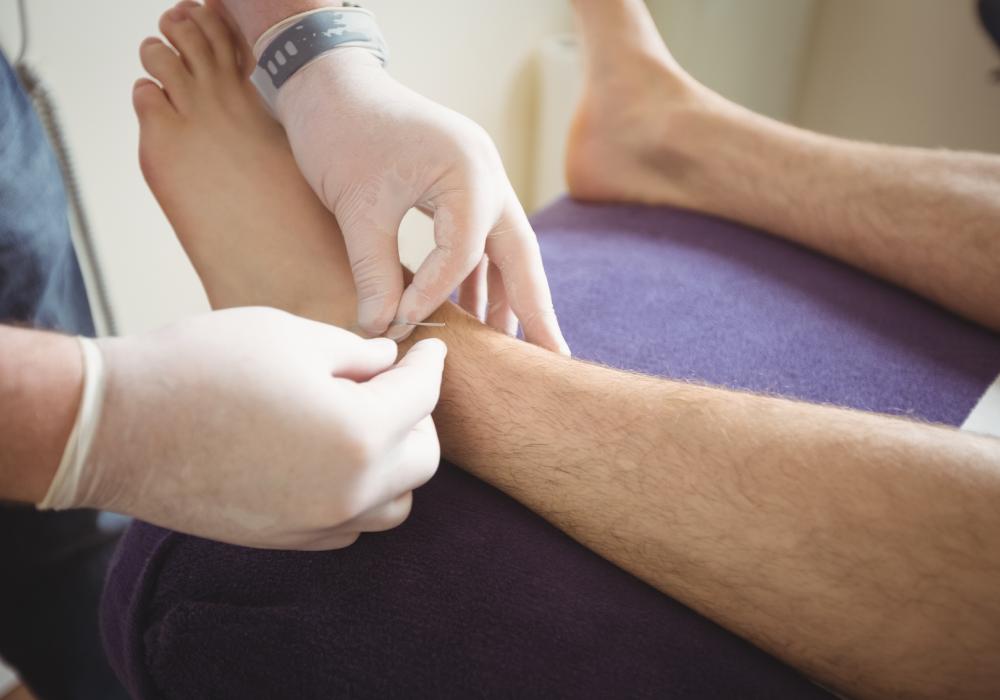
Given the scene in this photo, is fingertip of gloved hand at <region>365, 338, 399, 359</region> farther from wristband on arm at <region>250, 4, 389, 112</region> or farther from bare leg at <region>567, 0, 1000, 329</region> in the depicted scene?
bare leg at <region>567, 0, 1000, 329</region>

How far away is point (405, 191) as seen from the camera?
65 centimetres

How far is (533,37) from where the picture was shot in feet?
5.87

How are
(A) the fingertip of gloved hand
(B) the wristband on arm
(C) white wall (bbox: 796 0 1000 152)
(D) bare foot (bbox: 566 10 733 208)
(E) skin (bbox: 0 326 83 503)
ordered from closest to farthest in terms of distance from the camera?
(E) skin (bbox: 0 326 83 503)
(A) the fingertip of gloved hand
(B) the wristband on arm
(D) bare foot (bbox: 566 10 733 208)
(C) white wall (bbox: 796 0 1000 152)

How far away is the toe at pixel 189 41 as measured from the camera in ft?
2.84

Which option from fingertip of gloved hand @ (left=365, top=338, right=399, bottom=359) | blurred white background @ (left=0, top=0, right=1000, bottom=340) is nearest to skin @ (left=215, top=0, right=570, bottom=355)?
fingertip of gloved hand @ (left=365, top=338, right=399, bottom=359)

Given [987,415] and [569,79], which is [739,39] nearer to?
[569,79]

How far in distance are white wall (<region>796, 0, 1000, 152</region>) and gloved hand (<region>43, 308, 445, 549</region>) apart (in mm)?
1933

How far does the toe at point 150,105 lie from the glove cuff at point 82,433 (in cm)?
52

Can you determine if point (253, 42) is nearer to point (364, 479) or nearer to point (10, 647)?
point (364, 479)

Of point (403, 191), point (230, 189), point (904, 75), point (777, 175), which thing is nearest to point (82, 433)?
point (403, 191)

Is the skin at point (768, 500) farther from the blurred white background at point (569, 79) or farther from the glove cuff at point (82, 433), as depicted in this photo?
the blurred white background at point (569, 79)

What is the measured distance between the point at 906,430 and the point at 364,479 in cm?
42

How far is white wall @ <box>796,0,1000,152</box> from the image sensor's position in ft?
5.46

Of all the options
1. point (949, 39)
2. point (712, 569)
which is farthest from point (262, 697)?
point (949, 39)
